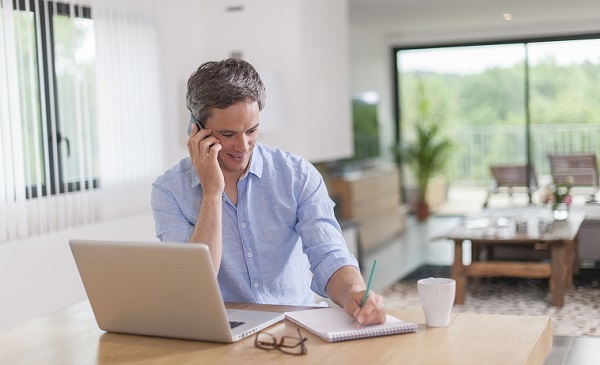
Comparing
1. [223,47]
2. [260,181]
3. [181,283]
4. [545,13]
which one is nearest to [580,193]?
→ [545,13]

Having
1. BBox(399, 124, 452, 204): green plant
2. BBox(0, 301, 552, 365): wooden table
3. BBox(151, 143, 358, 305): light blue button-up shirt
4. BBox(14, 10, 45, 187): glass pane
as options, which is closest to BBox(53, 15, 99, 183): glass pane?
BBox(14, 10, 45, 187): glass pane

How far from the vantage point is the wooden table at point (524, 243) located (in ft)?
18.6

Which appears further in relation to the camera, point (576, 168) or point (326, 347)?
point (576, 168)

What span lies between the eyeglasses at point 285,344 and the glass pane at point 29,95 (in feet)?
9.32

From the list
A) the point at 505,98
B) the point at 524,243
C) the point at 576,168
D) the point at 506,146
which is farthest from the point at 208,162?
the point at 506,146

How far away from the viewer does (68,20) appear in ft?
15.1

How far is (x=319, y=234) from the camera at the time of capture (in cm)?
218

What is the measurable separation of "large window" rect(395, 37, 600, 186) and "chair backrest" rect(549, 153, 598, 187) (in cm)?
61

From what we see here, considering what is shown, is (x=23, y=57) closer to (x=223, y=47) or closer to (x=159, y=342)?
(x=223, y=47)

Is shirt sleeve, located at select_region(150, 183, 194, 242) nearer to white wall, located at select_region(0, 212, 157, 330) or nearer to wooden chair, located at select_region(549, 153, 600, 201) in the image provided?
white wall, located at select_region(0, 212, 157, 330)

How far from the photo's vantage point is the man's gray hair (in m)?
2.11

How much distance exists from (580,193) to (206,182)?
22.4 feet

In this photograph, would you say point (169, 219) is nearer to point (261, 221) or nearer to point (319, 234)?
point (261, 221)

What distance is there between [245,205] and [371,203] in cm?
603
